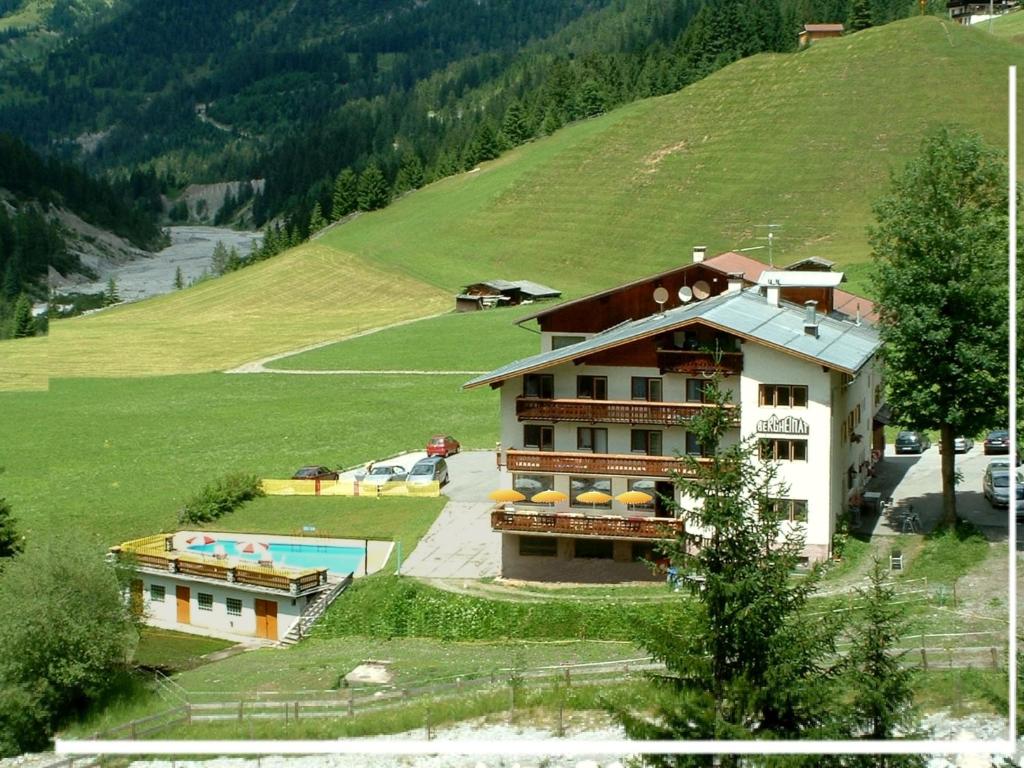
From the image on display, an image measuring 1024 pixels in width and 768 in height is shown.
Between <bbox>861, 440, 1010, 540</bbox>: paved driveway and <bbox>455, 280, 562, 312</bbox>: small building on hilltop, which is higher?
<bbox>455, 280, 562, 312</bbox>: small building on hilltop

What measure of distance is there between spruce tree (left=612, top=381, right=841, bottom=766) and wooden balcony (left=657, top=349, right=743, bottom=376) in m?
24.7

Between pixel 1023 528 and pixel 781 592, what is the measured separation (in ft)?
97.5

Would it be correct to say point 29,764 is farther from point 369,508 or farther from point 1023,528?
point 1023,528

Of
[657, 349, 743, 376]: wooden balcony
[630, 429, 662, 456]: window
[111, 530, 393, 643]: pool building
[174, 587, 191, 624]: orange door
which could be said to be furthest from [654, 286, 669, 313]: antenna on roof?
[174, 587, 191, 624]: orange door

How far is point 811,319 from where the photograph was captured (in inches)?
2018

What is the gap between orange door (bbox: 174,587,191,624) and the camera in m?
51.9

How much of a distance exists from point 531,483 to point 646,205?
118 metres

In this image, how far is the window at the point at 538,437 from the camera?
49.9 metres

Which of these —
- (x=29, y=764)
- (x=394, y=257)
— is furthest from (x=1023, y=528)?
(x=394, y=257)

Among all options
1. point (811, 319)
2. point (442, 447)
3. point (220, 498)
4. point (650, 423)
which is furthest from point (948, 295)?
point (220, 498)

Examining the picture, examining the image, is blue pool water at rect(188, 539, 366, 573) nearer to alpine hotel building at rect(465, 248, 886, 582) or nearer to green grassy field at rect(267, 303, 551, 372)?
alpine hotel building at rect(465, 248, 886, 582)

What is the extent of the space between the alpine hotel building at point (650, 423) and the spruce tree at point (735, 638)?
22191 mm

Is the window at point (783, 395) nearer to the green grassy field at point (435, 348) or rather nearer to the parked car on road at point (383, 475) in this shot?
the parked car on road at point (383, 475)

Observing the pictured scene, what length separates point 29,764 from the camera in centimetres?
3728
